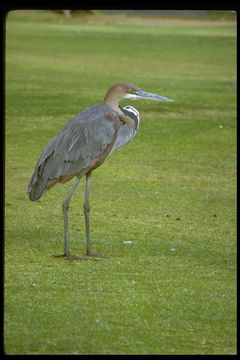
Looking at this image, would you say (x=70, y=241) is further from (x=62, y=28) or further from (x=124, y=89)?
(x=62, y=28)

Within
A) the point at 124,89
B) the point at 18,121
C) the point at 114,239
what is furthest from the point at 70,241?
the point at 18,121

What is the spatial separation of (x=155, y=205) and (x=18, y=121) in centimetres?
673

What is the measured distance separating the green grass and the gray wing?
728 mm

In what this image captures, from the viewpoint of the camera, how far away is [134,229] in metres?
10.4

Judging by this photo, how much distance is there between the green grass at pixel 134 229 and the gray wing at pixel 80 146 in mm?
728

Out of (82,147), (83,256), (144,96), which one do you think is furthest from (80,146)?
(83,256)

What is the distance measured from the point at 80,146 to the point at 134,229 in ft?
5.93

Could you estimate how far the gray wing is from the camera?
877 cm

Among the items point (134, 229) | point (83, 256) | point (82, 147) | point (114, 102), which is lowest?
point (134, 229)

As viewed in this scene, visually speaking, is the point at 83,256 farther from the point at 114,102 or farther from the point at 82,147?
the point at 114,102

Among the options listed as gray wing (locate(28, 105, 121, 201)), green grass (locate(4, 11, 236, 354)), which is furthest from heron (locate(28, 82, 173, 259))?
green grass (locate(4, 11, 236, 354))

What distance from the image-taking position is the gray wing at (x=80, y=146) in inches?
345

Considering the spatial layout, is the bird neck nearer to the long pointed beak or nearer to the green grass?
the long pointed beak

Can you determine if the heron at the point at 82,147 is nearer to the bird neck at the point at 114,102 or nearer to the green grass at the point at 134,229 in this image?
the bird neck at the point at 114,102
